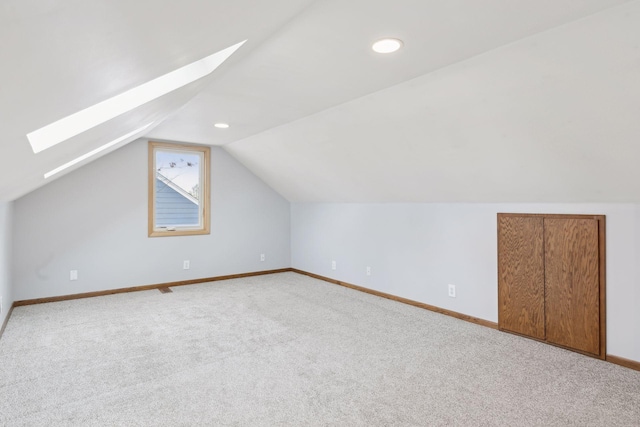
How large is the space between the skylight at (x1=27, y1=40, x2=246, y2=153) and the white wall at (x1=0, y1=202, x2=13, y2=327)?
2.25 m

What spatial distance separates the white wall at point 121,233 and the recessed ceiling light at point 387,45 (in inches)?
153

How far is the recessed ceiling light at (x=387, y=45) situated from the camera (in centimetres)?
199

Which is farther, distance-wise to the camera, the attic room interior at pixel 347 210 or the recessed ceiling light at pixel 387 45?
the recessed ceiling light at pixel 387 45

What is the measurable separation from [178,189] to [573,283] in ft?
15.7

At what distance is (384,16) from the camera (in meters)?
1.74

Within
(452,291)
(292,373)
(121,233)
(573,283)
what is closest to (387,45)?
(292,373)

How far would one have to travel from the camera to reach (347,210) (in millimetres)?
5152

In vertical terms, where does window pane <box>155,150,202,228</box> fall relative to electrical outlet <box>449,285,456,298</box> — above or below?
above

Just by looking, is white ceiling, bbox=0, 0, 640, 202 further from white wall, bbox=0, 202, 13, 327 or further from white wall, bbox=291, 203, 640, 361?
white wall, bbox=0, 202, 13, 327

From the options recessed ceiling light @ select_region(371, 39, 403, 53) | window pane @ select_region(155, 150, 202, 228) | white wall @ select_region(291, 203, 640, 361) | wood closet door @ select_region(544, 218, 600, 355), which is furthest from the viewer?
window pane @ select_region(155, 150, 202, 228)

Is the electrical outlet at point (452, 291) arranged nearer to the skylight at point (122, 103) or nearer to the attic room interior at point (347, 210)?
the attic room interior at point (347, 210)

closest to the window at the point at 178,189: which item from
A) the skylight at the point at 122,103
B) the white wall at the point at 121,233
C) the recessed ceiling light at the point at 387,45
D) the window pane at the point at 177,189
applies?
the window pane at the point at 177,189

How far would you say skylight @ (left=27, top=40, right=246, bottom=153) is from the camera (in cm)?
164

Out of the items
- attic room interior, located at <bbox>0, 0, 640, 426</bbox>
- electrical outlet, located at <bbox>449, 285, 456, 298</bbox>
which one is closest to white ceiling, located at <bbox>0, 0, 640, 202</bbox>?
attic room interior, located at <bbox>0, 0, 640, 426</bbox>
